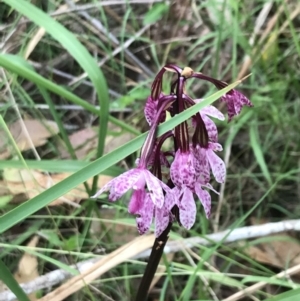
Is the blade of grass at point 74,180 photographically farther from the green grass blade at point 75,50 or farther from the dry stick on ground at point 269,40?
the dry stick on ground at point 269,40

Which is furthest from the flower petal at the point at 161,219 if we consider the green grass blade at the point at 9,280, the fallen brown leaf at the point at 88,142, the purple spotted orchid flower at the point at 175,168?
the fallen brown leaf at the point at 88,142

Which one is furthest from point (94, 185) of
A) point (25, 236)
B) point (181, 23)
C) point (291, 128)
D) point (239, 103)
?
point (181, 23)

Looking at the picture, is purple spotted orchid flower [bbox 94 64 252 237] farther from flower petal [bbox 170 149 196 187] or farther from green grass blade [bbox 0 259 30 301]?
green grass blade [bbox 0 259 30 301]

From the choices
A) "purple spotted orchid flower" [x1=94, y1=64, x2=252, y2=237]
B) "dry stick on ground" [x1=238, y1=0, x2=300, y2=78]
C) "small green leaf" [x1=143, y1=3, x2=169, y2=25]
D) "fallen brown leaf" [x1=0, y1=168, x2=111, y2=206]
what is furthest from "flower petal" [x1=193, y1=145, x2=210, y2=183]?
"small green leaf" [x1=143, y1=3, x2=169, y2=25]

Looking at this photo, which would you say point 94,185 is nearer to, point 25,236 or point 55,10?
point 25,236

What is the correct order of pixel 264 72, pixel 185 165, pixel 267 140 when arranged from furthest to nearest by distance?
pixel 264 72 → pixel 267 140 → pixel 185 165
